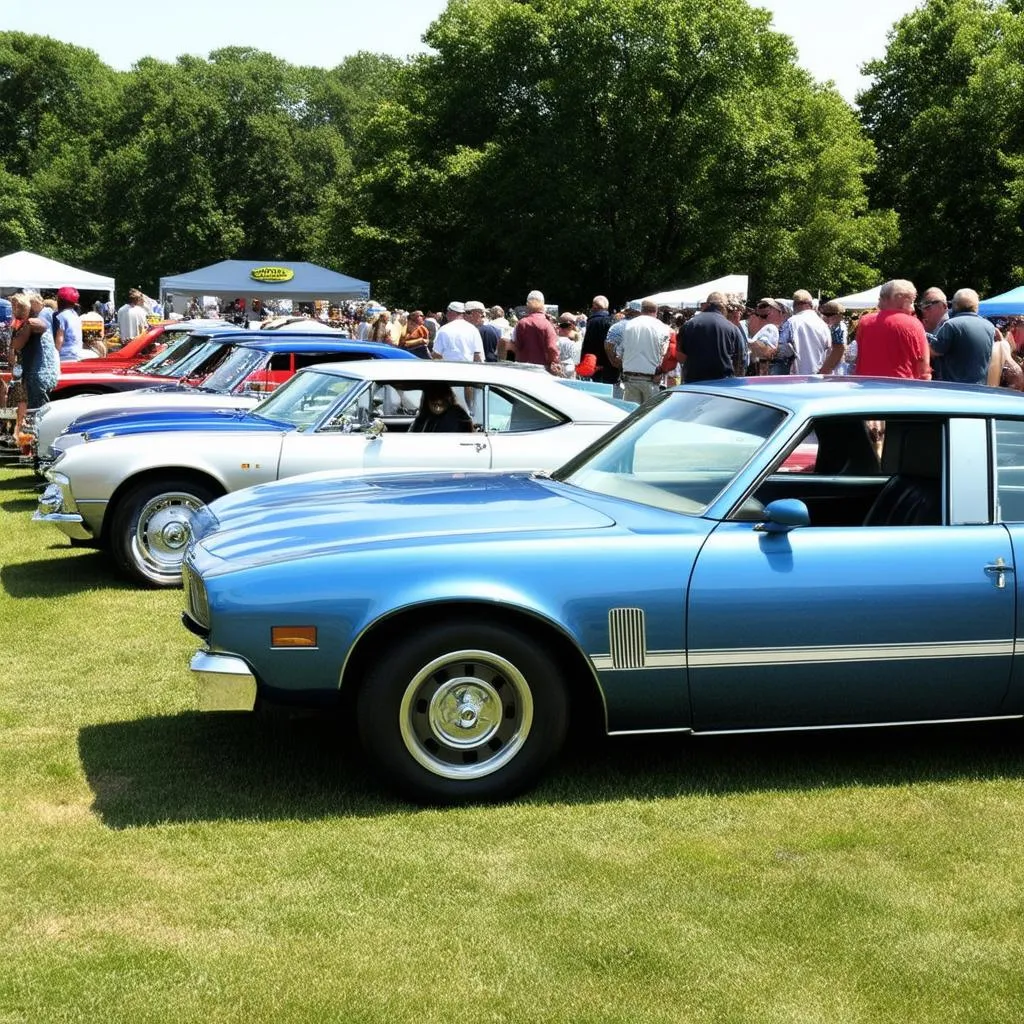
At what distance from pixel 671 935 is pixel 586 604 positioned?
1.25 metres

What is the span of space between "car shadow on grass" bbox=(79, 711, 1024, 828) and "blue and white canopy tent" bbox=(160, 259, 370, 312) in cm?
3415

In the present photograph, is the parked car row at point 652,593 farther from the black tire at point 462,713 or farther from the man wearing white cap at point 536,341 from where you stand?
the man wearing white cap at point 536,341

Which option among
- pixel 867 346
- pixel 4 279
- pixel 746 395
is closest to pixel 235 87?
pixel 4 279

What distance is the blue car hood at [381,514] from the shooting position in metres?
4.92

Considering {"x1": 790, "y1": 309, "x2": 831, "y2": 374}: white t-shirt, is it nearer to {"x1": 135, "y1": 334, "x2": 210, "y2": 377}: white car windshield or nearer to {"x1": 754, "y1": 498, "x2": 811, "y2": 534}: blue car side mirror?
{"x1": 135, "y1": 334, "x2": 210, "y2": 377}: white car windshield

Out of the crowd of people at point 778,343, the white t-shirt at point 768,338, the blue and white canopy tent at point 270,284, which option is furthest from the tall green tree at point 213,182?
the white t-shirt at point 768,338

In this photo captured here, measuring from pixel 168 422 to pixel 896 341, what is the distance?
17.9ft

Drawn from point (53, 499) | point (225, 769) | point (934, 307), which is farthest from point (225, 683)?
point (934, 307)

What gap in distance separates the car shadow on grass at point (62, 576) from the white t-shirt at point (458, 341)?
17.6 feet

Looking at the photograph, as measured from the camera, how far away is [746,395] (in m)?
5.53

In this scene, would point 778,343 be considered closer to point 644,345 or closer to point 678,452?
point 644,345

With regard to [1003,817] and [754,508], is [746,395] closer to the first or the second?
[754,508]

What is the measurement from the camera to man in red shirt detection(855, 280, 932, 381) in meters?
10.8

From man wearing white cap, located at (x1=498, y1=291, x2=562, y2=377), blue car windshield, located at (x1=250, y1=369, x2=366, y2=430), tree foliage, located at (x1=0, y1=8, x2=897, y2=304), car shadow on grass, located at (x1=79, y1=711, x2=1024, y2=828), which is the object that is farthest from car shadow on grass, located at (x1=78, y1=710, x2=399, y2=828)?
tree foliage, located at (x1=0, y1=8, x2=897, y2=304)
